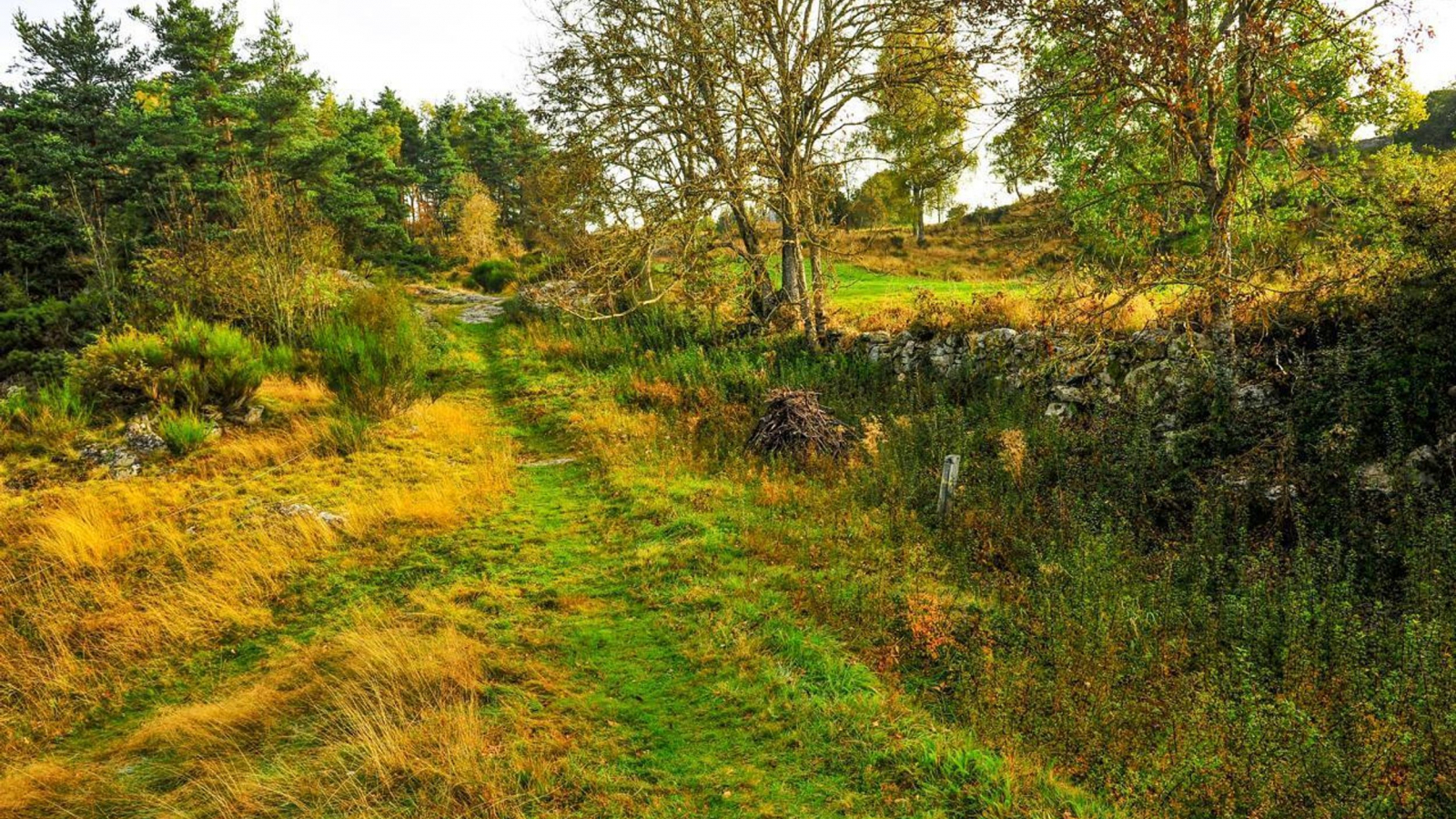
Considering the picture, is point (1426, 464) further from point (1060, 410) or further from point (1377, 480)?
point (1060, 410)

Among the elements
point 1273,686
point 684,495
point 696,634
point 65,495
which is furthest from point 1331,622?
point 65,495

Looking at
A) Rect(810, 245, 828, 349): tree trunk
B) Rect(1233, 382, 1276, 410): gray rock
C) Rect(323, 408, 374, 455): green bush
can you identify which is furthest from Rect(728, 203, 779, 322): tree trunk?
Rect(1233, 382, 1276, 410): gray rock

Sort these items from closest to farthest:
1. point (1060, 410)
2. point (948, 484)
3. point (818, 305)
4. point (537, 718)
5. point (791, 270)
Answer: point (537, 718)
point (948, 484)
point (1060, 410)
point (818, 305)
point (791, 270)

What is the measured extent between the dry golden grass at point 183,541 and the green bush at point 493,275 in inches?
1023

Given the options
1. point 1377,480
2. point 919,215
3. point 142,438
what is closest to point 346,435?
point 142,438

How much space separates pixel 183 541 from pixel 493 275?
3027 centimetres

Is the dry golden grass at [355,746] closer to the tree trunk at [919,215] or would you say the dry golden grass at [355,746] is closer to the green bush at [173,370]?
the green bush at [173,370]

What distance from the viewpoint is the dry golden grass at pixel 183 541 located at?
5.08 m

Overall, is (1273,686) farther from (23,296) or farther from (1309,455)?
(23,296)

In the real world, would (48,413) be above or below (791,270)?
below

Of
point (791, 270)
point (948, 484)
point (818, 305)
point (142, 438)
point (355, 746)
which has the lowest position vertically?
point (355, 746)

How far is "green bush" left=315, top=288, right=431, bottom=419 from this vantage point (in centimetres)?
1171

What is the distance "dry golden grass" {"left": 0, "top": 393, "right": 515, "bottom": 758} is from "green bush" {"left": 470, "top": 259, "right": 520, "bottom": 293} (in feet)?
85.3

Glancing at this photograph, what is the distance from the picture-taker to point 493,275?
3469cm
